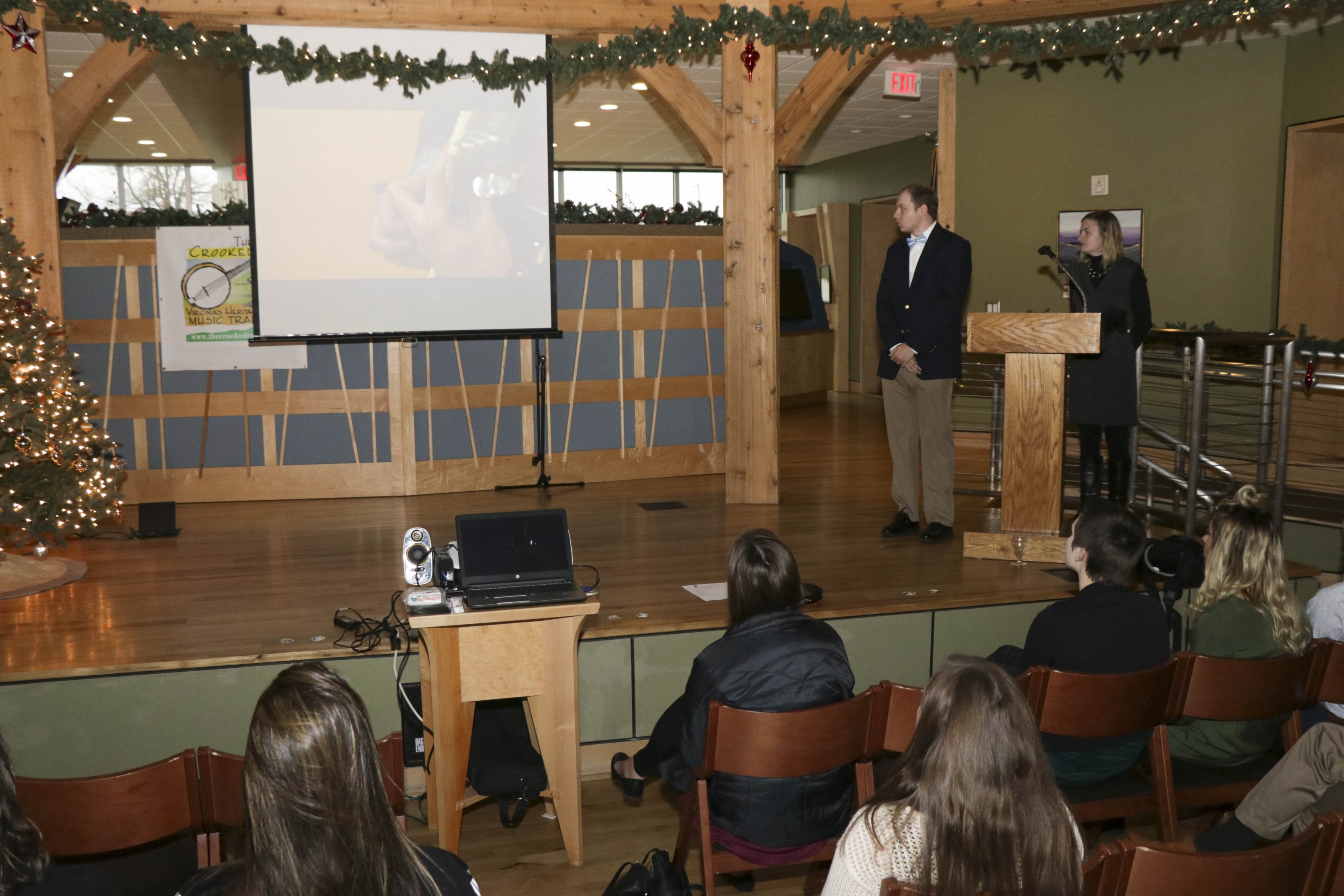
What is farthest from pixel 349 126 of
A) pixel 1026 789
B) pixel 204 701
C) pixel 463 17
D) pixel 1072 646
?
pixel 1026 789

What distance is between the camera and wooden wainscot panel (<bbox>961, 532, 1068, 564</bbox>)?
4727 mm

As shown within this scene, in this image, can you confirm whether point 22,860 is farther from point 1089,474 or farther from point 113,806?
point 1089,474

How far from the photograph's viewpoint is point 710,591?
4355mm

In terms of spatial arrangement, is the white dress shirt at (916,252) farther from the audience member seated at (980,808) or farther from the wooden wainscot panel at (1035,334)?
the audience member seated at (980,808)

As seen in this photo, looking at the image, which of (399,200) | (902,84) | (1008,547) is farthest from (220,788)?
(902,84)

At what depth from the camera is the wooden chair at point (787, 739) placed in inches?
96.6

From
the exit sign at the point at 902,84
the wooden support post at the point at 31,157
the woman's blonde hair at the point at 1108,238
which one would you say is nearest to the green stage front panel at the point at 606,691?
the woman's blonde hair at the point at 1108,238

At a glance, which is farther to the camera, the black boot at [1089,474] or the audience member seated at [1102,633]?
the black boot at [1089,474]

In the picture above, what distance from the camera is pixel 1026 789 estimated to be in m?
1.73

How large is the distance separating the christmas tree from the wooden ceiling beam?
199 centimetres

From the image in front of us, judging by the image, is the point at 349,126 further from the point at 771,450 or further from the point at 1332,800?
the point at 1332,800

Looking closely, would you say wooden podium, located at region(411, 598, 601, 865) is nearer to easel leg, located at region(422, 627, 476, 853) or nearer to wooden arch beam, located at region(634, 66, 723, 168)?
easel leg, located at region(422, 627, 476, 853)

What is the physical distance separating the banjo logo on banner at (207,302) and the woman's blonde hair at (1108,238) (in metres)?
4.72

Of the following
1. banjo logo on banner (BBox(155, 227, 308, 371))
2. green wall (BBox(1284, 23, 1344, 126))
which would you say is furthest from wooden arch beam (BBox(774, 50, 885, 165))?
green wall (BBox(1284, 23, 1344, 126))
